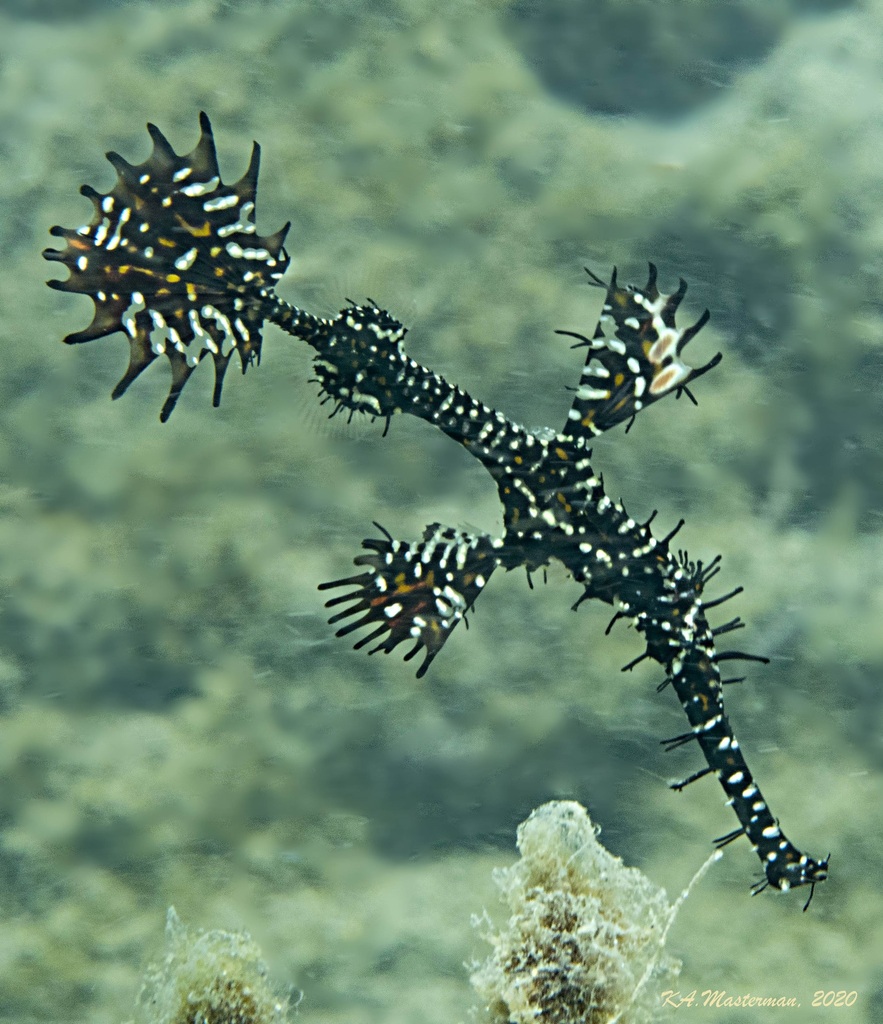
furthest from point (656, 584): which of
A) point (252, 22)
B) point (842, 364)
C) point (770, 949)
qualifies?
point (252, 22)

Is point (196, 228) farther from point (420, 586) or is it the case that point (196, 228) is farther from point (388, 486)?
point (420, 586)

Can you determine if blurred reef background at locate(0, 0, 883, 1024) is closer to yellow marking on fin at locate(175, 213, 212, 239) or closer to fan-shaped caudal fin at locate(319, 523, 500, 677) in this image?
fan-shaped caudal fin at locate(319, 523, 500, 677)

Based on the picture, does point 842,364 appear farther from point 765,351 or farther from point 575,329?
point 575,329

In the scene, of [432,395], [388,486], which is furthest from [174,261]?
[388,486]

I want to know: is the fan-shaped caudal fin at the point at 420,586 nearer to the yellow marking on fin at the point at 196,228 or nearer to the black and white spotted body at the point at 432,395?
the black and white spotted body at the point at 432,395

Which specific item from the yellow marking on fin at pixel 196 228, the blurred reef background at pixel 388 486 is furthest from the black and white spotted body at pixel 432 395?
the blurred reef background at pixel 388 486

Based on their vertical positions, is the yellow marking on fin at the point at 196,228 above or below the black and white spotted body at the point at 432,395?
above
